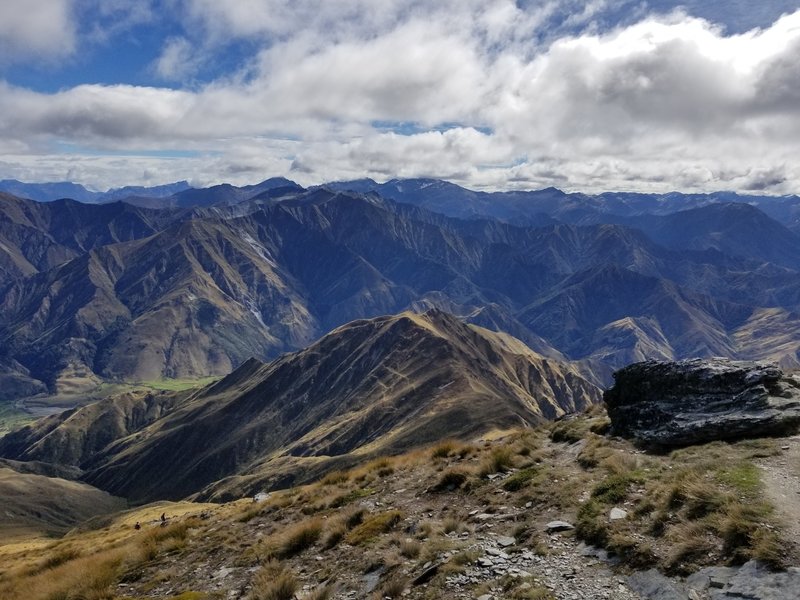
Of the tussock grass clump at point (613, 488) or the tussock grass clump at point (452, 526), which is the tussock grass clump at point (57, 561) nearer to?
the tussock grass clump at point (452, 526)

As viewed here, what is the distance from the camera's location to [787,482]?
15.7 m

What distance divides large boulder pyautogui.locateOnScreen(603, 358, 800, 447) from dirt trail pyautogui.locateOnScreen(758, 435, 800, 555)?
5.10 feet

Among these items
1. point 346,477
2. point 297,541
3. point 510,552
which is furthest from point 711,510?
point 346,477

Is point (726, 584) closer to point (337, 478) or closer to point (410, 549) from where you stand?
point (410, 549)

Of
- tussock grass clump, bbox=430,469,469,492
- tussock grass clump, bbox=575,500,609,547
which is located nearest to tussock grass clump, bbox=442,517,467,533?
tussock grass clump, bbox=575,500,609,547

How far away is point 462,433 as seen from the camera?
17712 centimetres

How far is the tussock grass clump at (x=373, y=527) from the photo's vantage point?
18547mm

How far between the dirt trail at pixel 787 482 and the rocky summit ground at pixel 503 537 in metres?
0.11

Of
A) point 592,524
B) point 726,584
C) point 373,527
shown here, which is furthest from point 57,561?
point 726,584

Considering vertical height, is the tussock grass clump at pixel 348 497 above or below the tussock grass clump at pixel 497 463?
below

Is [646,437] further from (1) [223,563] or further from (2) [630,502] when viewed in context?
(1) [223,563]

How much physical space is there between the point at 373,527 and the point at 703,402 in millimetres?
14612

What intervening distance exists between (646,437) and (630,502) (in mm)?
6964

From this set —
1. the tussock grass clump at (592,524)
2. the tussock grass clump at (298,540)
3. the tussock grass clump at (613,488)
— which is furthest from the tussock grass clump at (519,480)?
the tussock grass clump at (298,540)
